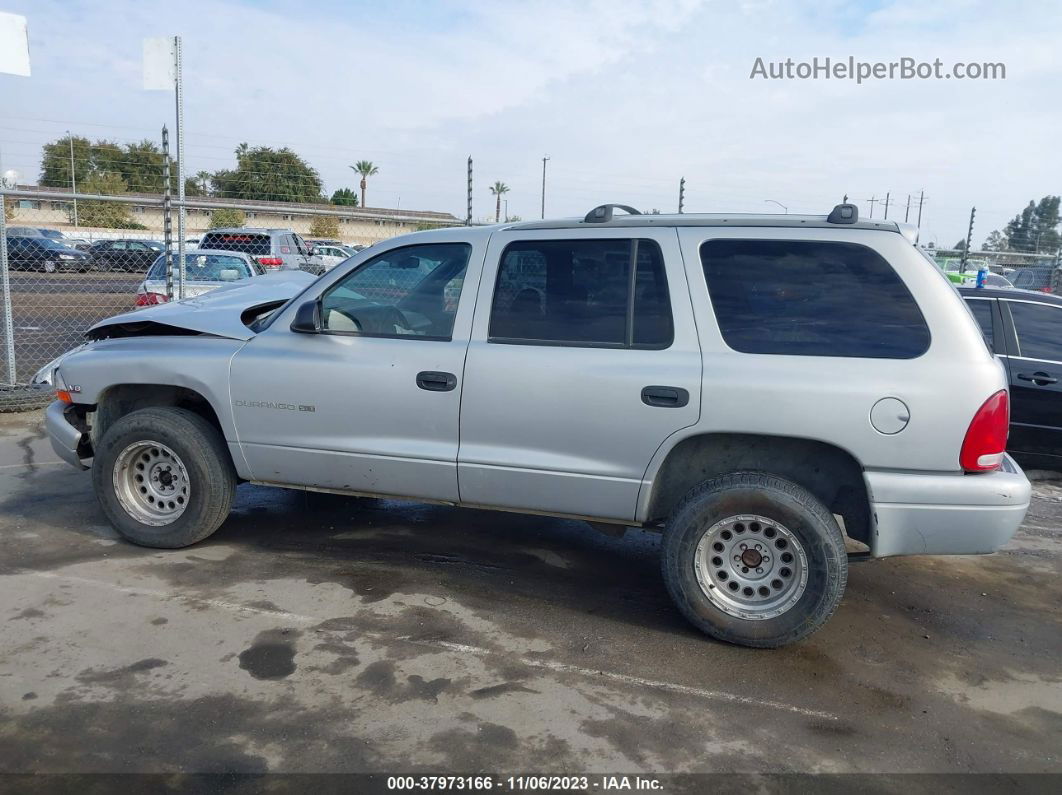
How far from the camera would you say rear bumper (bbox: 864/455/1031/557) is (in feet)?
12.1

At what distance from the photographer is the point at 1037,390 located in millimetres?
6734

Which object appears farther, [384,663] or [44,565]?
[44,565]

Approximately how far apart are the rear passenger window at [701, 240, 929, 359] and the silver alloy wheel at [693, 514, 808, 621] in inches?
32.9

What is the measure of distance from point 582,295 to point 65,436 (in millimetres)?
3322

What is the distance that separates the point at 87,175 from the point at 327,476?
3331cm

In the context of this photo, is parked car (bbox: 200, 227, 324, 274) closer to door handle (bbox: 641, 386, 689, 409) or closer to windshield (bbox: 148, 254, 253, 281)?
windshield (bbox: 148, 254, 253, 281)

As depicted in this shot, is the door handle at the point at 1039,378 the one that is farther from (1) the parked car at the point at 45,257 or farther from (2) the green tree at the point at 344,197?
(2) the green tree at the point at 344,197

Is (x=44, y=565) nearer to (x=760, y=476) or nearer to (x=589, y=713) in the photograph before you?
(x=589, y=713)

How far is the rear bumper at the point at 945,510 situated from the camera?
3.68m

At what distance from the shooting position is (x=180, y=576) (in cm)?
464

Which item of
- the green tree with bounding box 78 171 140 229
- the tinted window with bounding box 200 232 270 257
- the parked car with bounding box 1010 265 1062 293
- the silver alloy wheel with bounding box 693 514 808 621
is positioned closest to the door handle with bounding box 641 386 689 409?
the silver alloy wheel with bounding box 693 514 808 621

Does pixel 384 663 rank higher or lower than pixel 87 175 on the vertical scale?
lower

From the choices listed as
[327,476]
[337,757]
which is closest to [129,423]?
[327,476]

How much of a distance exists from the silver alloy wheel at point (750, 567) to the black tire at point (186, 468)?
272 cm
